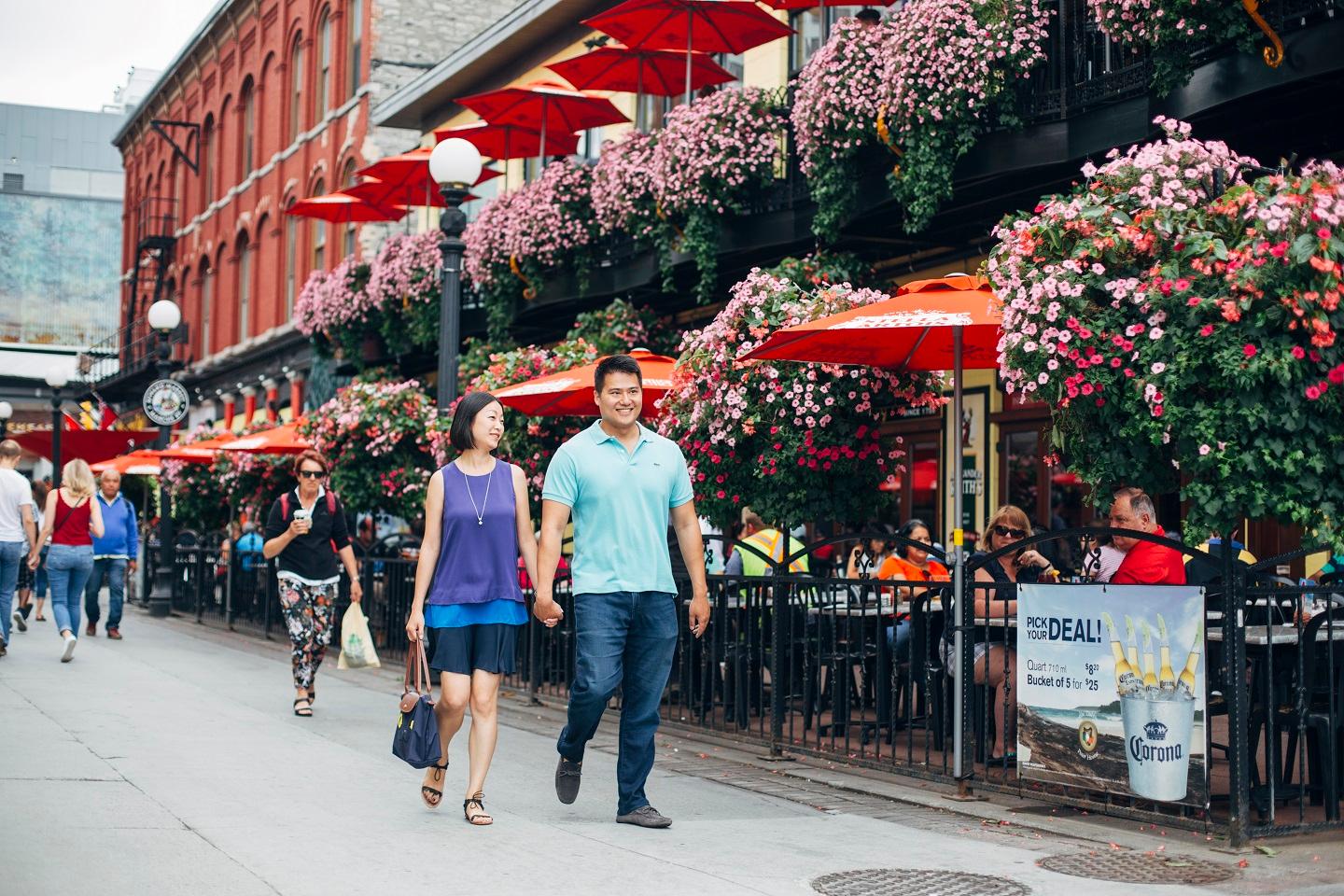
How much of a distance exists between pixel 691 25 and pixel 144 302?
3706 centimetres

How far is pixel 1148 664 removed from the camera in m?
6.67

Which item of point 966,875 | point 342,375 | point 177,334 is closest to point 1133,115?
point 966,875

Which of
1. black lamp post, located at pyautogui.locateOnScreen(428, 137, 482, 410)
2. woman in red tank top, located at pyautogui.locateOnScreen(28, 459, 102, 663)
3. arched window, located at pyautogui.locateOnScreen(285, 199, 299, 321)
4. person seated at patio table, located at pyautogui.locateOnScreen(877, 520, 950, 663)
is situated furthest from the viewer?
arched window, located at pyautogui.locateOnScreen(285, 199, 299, 321)

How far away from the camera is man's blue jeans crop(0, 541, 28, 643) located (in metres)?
13.3

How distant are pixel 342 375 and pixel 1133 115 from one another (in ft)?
67.4

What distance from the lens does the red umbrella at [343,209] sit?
24.1m

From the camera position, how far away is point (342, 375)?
29.2 meters

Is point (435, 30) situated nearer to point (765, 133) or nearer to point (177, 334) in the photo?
point (177, 334)

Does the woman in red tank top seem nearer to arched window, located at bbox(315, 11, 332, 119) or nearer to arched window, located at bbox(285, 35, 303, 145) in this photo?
arched window, located at bbox(315, 11, 332, 119)

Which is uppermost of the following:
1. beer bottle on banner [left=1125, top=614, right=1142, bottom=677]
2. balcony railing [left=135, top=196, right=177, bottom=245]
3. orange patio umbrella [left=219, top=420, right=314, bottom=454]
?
balcony railing [left=135, top=196, right=177, bottom=245]

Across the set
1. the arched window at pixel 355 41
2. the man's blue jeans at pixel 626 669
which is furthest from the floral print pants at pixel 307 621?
the arched window at pixel 355 41

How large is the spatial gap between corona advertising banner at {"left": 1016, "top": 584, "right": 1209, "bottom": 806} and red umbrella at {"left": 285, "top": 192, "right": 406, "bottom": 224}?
18375 mm

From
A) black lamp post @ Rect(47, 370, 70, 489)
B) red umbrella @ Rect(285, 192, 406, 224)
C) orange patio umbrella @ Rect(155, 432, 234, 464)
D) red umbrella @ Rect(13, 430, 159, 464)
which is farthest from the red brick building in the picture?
→ orange patio umbrella @ Rect(155, 432, 234, 464)

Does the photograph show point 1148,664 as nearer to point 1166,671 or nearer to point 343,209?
point 1166,671
